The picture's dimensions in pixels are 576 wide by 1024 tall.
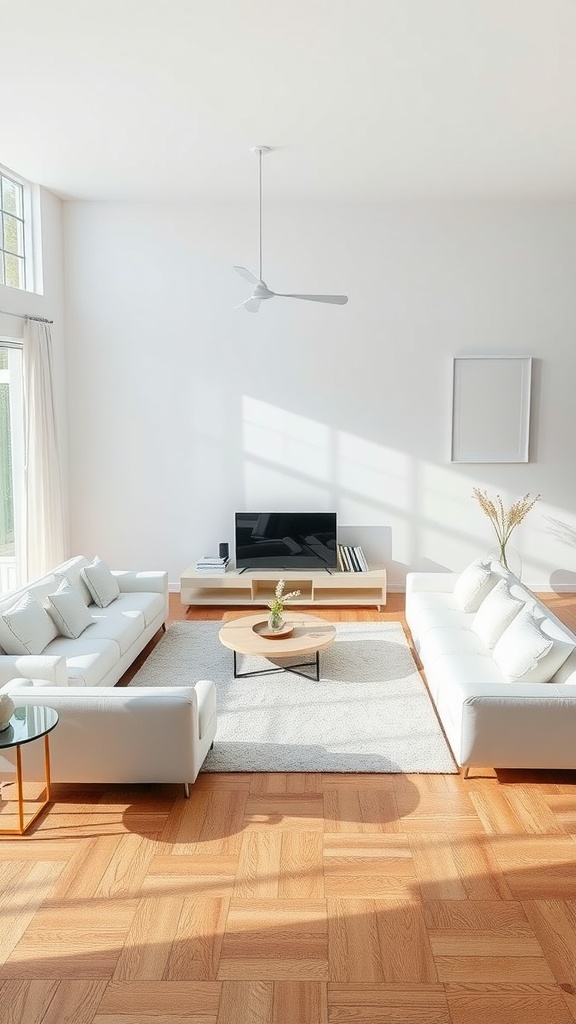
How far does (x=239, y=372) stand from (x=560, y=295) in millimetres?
3158

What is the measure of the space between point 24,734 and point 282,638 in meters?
2.40

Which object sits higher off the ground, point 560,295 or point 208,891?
point 560,295

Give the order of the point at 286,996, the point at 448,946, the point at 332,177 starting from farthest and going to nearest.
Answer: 1. the point at 332,177
2. the point at 448,946
3. the point at 286,996

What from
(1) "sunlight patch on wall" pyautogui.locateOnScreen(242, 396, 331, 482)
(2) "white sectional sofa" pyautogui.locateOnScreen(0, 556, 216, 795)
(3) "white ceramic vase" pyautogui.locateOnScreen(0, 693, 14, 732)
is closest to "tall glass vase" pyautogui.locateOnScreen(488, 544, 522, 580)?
(1) "sunlight patch on wall" pyautogui.locateOnScreen(242, 396, 331, 482)

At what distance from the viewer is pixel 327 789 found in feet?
13.8

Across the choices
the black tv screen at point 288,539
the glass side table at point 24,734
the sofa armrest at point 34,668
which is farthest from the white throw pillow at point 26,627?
the black tv screen at point 288,539

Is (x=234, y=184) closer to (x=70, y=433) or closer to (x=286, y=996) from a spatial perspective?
(x=70, y=433)

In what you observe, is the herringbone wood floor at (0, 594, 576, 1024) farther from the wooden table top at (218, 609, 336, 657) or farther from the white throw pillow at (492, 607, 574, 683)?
the wooden table top at (218, 609, 336, 657)

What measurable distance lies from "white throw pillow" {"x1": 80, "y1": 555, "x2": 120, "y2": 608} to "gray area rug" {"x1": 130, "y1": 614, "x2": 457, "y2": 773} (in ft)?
1.81

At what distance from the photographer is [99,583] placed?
6348 mm

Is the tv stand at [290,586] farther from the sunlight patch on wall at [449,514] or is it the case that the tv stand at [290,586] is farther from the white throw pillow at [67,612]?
the white throw pillow at [67,612]

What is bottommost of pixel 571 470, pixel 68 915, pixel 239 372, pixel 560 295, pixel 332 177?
pixel 68 915

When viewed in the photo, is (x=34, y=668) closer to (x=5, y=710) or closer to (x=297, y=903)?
(x=5, y=710)

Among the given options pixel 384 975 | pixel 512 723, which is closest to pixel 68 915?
pixel 384 975
